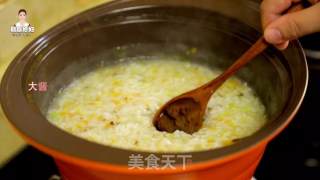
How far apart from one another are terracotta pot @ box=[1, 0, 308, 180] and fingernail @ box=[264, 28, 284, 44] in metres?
0.05

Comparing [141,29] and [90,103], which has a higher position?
[141,29]

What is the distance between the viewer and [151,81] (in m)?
1.21

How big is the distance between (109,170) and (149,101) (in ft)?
1.41

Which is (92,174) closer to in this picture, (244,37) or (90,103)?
(90,103)

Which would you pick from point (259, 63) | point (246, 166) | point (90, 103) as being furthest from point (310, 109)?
point (90, 103)

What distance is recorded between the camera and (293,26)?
0.90 m

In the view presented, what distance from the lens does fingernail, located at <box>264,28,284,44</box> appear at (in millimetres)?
920

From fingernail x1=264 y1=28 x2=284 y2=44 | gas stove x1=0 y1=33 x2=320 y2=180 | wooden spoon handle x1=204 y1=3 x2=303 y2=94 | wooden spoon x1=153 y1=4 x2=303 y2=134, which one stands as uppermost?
fingernail x1=264 y1=28 x2=284 y2=44

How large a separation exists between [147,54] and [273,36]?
45 cm

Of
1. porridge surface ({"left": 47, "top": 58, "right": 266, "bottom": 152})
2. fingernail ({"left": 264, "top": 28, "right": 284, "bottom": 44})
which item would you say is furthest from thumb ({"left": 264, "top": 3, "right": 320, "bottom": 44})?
porridge surface ({"left": 47, "top": 58, "right": 266, "bottom": 152})

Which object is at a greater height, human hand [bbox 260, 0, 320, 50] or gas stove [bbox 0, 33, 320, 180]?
human hand [bbox 260, 0, 320, 50]

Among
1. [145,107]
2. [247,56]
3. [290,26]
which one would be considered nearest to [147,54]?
[145,107]

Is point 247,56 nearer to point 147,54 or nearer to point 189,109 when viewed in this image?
point 189,109

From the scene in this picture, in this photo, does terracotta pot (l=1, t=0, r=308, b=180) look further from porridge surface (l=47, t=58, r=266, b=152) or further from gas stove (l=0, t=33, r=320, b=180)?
gas stove (l=0, t=33, r=320, b=180)
